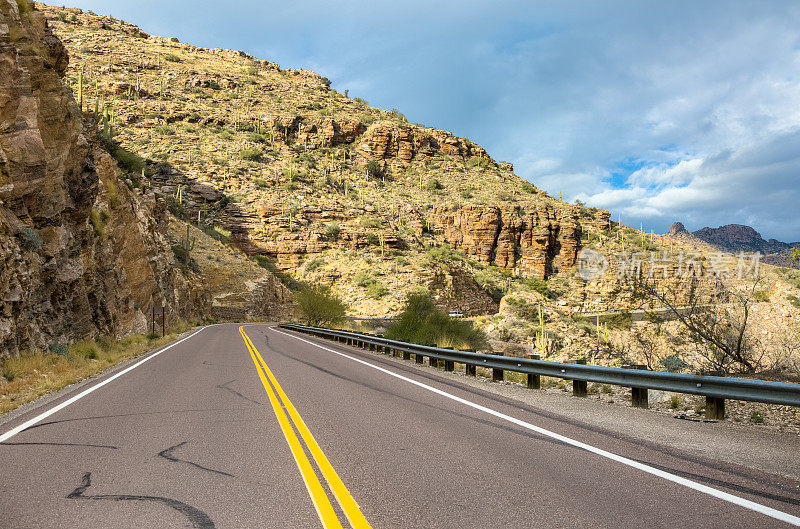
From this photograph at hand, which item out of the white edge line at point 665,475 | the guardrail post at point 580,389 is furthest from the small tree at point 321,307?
the white edge line at point 665,475

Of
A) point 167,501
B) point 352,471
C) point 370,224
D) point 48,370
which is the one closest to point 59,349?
point 48,370

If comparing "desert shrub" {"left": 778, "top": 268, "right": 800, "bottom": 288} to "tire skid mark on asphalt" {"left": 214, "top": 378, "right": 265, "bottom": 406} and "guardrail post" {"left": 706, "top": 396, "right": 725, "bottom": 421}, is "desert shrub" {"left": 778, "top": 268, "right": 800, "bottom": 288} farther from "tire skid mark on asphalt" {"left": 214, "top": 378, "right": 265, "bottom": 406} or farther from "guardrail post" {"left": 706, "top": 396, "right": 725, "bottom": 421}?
"tire skid mark on asphalt" {"left": 214, "top": 378, "right": 265, "bottom": 406}

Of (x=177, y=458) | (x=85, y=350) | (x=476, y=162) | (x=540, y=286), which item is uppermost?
(x=476, y=162)

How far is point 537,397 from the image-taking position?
934 cm

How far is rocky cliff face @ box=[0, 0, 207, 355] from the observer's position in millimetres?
14203

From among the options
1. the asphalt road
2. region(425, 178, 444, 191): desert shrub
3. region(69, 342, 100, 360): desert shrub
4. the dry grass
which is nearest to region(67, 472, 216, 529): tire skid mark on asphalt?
the asphalt road

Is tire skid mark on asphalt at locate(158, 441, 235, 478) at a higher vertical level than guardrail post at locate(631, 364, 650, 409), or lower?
lower

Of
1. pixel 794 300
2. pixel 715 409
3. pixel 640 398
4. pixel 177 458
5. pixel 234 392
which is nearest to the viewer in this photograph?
pixel 177 458

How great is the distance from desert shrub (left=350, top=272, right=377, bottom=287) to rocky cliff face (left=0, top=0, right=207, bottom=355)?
112 feet

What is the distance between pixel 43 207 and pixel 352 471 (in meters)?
17.1

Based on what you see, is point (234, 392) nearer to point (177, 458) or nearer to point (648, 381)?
point (177, 458)

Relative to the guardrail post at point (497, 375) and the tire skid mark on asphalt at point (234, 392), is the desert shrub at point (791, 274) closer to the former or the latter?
the guardrail post at point (497, 375)

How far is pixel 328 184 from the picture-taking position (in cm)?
7831

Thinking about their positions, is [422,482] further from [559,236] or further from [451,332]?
[559,236]
